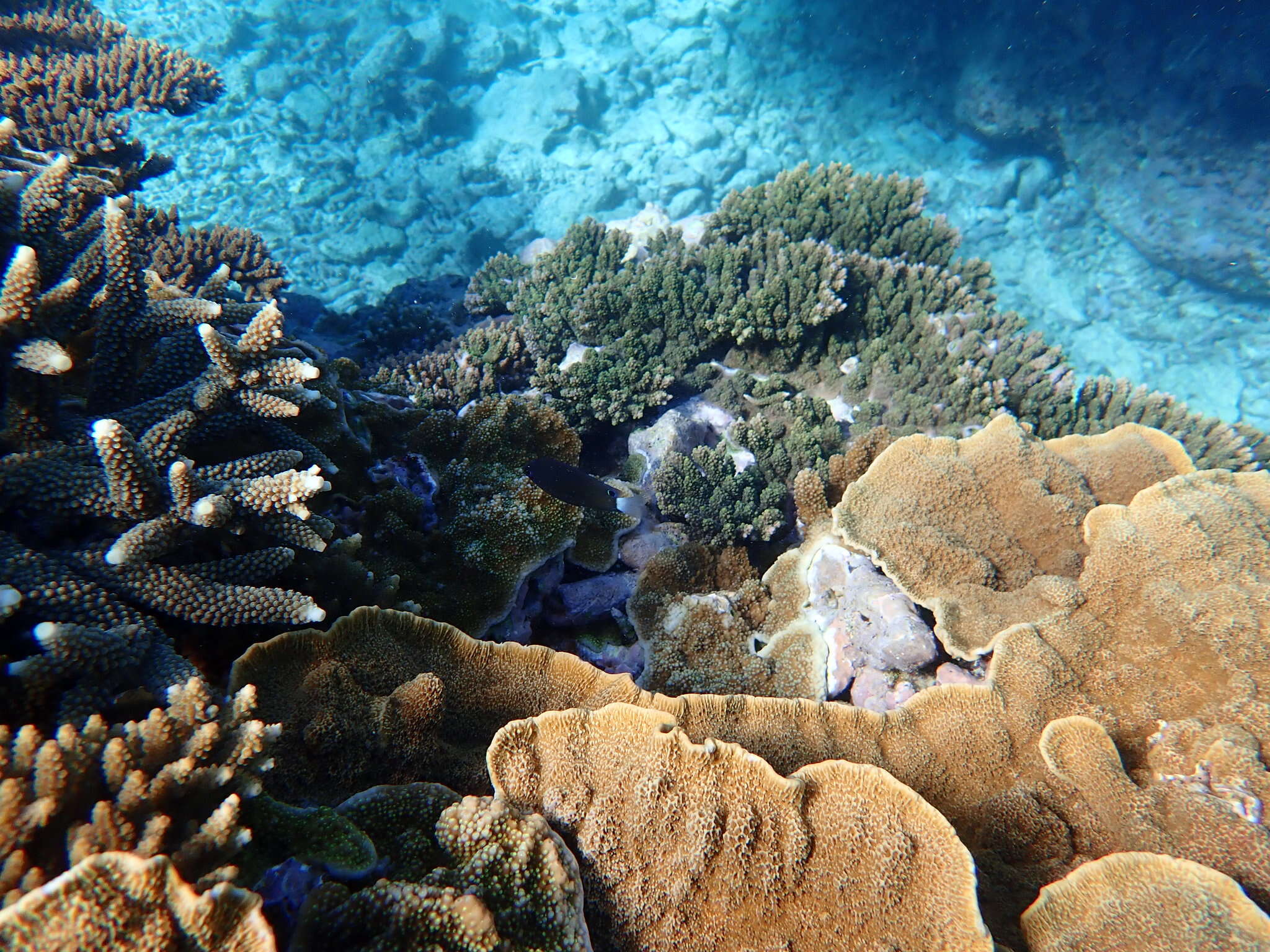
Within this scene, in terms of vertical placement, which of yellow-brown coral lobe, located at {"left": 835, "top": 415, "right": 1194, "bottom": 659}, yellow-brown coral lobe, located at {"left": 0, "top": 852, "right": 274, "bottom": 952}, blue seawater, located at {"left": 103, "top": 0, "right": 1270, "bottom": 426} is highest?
blue seawater, located at {"left": 103, "top": 0, "right": 1270, "bottom": 426}

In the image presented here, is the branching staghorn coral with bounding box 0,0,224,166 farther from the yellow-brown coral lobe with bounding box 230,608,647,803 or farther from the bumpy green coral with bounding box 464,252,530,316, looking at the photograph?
the yellow-brown coral lobe with bounding box 230,608,647,803

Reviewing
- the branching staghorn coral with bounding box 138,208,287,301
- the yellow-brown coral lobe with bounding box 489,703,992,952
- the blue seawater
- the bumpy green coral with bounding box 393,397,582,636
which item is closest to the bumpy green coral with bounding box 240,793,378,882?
the yellow-brown coral lobe with bounding box 489,703,992,952

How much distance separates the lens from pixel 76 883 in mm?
1082

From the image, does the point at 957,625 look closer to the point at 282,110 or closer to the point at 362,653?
the point at 362,653

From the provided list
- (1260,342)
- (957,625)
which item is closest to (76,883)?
(957,625)

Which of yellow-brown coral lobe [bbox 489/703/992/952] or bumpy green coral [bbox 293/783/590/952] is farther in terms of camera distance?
yellow-brown coral lobe [bbox 489/703/992/952]

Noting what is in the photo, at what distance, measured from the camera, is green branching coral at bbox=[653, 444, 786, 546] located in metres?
4.20

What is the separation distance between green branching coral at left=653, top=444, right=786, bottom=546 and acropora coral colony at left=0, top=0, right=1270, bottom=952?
23 millimetres

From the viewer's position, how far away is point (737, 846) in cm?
176

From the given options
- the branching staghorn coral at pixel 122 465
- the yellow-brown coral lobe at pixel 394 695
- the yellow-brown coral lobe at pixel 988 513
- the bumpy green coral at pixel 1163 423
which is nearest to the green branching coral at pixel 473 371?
the branching staghorn coral at pixel 122 465

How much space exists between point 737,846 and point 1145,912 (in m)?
1.20

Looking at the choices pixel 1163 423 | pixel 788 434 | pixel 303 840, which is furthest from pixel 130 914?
pixel 1163 423

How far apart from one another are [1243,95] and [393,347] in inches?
875

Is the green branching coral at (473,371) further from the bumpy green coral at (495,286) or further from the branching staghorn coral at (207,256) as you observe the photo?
the branching staghorn coral at (207,256)
